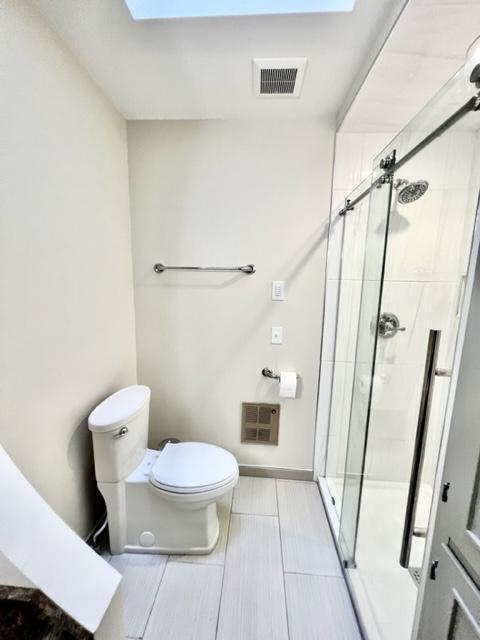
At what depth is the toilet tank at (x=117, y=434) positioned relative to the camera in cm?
135

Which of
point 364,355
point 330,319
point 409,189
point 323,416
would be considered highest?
point 409,189

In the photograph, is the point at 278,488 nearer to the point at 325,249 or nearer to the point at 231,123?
the point at 325,249

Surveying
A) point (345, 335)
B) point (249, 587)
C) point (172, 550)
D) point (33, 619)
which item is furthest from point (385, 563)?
point (33, 619)

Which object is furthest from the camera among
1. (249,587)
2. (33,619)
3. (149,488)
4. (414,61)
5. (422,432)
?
(149,488)

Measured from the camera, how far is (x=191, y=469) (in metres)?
1.48

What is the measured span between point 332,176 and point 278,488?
203 centimetres

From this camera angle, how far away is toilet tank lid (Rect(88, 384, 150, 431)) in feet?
4.38

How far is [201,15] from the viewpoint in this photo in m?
1.07

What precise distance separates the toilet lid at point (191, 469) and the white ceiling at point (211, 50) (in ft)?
6.21

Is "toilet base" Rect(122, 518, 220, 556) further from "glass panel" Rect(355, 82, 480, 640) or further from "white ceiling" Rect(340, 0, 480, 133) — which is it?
"white ceiling" Rect(340, 0, 480, 133)

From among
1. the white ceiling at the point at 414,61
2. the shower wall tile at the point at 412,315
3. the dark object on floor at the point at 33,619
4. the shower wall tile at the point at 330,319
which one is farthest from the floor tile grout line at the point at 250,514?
the white ceiling at the point at 414,61

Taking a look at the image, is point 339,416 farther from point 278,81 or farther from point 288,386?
point 278,81

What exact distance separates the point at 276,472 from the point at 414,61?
7.66 ft

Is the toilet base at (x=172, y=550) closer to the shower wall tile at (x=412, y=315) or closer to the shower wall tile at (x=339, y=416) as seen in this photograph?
the shower wall tile at (x=339, y=416)
